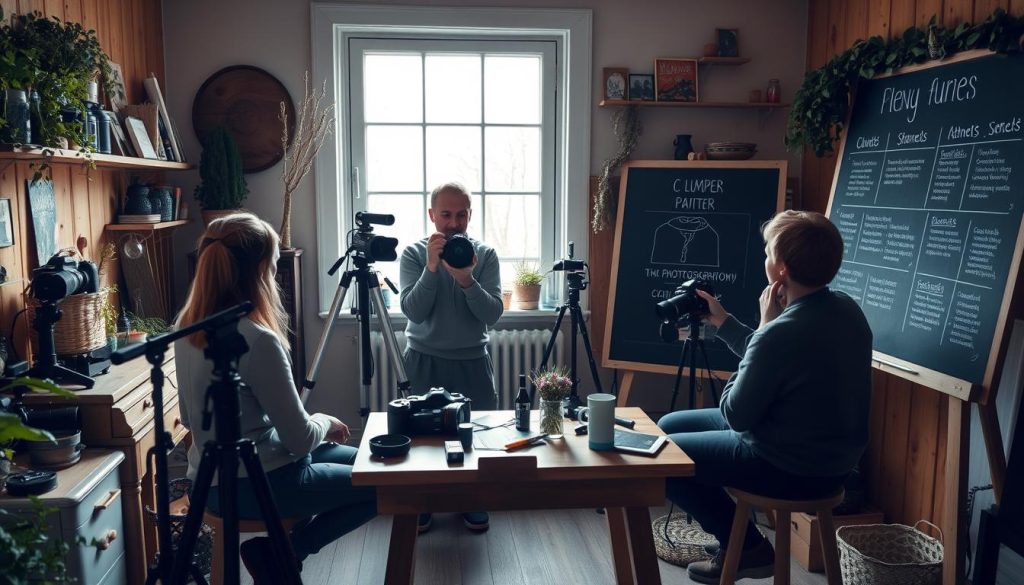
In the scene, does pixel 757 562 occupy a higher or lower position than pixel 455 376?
lower

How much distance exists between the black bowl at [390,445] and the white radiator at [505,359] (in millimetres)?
1585

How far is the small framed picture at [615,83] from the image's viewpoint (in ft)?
12.2

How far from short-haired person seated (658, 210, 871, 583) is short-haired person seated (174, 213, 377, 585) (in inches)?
41.0

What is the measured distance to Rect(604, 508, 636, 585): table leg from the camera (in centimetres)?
240

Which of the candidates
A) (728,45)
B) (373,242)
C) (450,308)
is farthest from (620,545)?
(728,45)

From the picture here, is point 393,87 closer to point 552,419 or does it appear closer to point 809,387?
point 552,419

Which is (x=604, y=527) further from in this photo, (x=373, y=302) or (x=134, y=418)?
(x=134, y=418)

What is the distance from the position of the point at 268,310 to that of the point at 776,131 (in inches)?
110

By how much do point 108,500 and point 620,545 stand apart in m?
1.50

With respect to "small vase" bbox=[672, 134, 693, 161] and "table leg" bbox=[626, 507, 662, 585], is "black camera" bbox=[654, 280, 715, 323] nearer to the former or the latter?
"table leg" bbox=[626, 507, 662, 585]

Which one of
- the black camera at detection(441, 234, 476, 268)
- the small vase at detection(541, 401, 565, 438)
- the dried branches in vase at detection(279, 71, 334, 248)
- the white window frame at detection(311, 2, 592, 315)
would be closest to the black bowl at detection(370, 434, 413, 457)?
the small vase at detection(541, 401, 565, 438)

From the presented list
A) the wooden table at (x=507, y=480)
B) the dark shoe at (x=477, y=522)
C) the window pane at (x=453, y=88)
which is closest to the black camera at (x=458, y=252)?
the wooden table at (x=507, y=480)

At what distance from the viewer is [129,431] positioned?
237cm

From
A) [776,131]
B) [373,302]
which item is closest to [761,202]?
[776,131]
